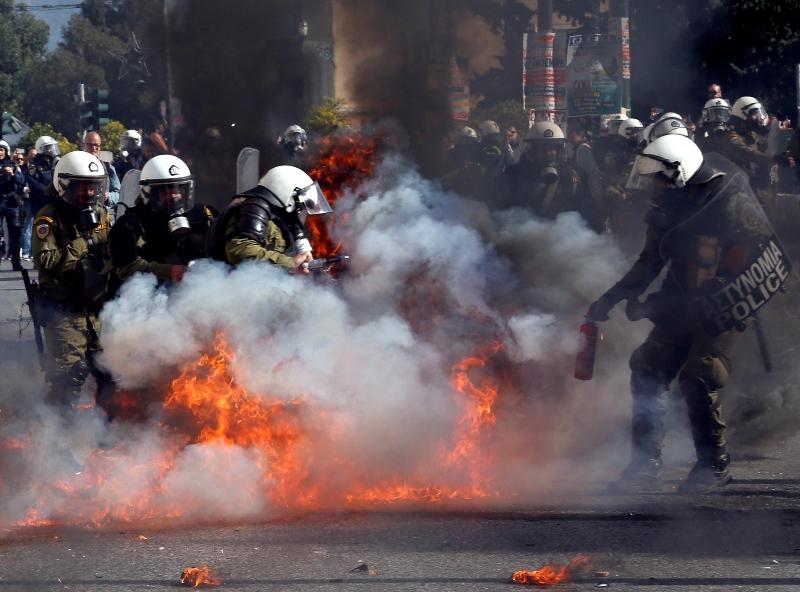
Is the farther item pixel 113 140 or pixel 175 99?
pixel 113 140

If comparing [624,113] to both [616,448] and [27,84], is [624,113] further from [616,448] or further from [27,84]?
[27,84]

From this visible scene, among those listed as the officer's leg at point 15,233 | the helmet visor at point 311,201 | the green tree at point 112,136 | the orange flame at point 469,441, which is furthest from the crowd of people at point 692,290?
the green tree at point 112,136

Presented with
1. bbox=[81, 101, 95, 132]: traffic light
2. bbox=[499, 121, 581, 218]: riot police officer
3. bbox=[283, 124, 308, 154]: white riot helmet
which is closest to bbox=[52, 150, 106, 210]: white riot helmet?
bbox=[283, 124, 308, 154]: white riot helmet

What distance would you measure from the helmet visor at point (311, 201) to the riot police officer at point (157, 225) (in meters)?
0.59

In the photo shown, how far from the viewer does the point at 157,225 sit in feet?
22.2

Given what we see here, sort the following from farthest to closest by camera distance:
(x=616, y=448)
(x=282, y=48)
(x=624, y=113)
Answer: (x=624, y=113)
(x=282, y=48)
(x=616, y=448)

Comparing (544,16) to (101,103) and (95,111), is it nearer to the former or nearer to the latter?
(101,103)

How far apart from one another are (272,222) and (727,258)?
2188mm

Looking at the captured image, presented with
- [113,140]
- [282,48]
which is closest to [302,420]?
[282,48]

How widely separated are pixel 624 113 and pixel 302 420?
346 inches

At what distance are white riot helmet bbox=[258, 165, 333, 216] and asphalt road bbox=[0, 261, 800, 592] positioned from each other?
5.24 feet

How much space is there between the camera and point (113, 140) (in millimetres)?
33594

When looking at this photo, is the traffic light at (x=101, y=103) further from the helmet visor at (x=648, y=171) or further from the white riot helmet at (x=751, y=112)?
the helmet visor at (x=648, y=171)

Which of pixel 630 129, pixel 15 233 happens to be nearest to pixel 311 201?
pixel 630 129
